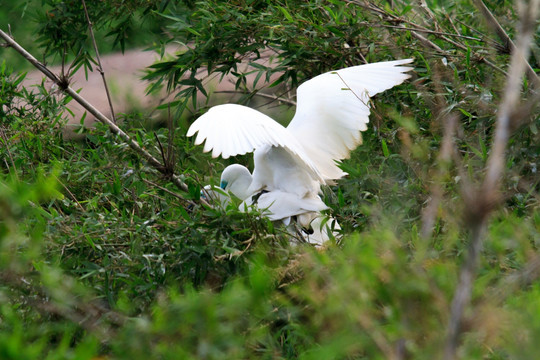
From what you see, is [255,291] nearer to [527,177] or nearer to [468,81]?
[527,177]

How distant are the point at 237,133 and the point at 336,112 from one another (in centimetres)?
62

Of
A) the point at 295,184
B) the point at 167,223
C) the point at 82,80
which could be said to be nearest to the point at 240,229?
the point at 167,223

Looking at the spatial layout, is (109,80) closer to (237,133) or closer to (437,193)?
(237,133)

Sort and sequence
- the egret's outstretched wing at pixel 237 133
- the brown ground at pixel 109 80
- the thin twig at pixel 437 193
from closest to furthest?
1. the thin twig at pixel 437 193
2. the egret's outstretched wing at pixel 237 133
3. the brown ground at pixel 109 80

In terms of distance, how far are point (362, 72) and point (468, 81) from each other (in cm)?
39

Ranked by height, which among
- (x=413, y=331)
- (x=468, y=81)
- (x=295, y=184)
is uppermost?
(x=413, y=331)

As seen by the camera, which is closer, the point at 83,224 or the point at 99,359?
the point at 99,359

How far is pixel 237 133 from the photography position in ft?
6.88

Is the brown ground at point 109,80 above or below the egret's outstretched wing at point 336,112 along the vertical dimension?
below

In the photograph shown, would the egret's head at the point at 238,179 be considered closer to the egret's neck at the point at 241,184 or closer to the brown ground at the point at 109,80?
the egret's neck at the point at 241,184

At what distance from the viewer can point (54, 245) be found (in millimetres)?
1961

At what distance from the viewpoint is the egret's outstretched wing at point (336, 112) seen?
2.59 metres

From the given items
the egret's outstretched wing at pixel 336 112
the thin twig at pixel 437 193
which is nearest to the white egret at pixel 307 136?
the egret's outstretched wing at pixel 336 112

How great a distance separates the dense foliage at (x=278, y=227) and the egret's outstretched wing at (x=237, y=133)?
0.13 meters
